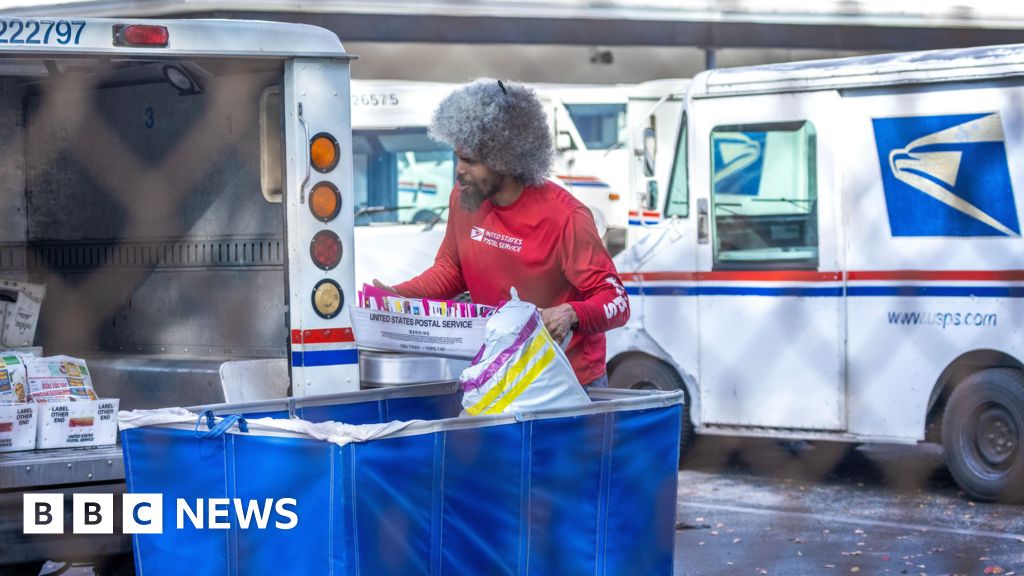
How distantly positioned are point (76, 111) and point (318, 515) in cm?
298

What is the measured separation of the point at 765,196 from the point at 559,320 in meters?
4.70

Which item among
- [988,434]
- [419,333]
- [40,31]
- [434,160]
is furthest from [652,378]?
[40,31]

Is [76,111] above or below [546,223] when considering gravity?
above

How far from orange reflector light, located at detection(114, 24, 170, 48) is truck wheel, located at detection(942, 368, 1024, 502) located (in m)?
4.82

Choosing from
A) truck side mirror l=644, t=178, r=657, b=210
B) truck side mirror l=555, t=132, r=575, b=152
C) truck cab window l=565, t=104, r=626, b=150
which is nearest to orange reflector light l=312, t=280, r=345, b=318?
truck side mirror l=644, t=178, r=657, b=210

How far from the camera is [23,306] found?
17.7ft

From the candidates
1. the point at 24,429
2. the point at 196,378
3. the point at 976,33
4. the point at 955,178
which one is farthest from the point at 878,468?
the point at 976,33

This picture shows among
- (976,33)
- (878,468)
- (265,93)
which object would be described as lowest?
(878,468)

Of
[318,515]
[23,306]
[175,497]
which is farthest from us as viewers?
[23,306]

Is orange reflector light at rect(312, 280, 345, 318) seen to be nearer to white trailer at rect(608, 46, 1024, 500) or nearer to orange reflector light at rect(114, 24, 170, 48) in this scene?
orange reflector light at rect(114, 24, 170, 48)

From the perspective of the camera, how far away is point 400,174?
11086 mm

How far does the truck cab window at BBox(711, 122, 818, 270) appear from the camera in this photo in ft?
26.4

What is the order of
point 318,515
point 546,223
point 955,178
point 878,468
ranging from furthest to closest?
point 878,468 < point 955,178 < point 546,223 < point 318,515

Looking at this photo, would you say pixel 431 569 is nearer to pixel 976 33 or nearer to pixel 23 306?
pixel 23 306
